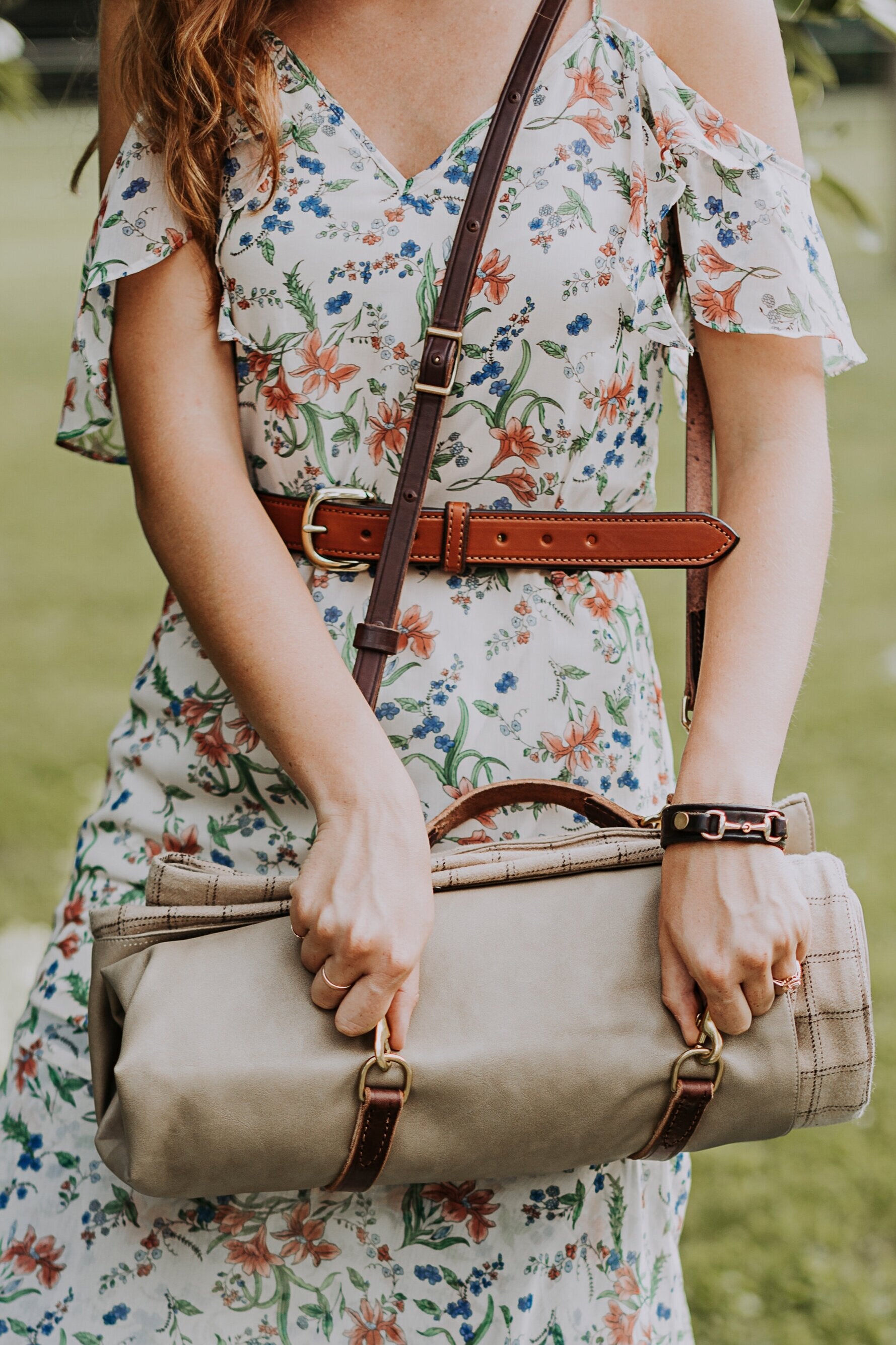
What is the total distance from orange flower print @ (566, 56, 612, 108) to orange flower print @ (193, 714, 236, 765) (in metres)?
0.84

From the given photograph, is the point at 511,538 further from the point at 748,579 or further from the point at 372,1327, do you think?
the point at 372,1327

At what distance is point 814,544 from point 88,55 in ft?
4.08

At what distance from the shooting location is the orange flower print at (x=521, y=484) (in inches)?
63.6

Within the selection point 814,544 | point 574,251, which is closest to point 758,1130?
point 814,544

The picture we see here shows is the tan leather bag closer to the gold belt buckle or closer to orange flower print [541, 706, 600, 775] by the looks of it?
orange flower print [541, 706, 600, 775]

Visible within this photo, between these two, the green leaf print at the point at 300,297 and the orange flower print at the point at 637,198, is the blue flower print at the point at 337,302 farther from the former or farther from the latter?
the orange flower print at the point at 637,198

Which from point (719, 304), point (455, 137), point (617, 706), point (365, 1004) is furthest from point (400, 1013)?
point (455, 137)

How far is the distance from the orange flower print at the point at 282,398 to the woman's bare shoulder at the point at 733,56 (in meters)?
0.56

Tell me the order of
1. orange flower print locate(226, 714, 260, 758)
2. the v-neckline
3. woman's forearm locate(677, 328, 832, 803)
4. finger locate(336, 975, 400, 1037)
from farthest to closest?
orange flower print locate(226, 714, 260, 758)
the v-neckline
woman's forearm locate(677, 328, 832, 803)
finger locate(336, 975, 400, 1037)

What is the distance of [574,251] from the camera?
1.53m

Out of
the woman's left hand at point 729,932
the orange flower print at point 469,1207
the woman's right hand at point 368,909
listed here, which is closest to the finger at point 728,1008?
the woman's left hand at point 729,932

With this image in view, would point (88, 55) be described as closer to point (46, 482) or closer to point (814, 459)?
point (814, 459)

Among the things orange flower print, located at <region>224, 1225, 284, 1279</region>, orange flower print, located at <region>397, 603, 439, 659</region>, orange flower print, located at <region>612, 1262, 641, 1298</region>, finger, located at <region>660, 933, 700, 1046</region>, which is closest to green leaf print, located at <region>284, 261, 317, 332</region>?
orange flower print, located at <region>397, 603, 439, 659</region>

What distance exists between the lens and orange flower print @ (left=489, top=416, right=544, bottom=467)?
5.24 ft
